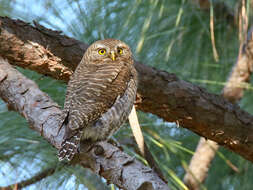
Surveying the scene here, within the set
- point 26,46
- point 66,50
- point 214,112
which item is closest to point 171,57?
point 214,112

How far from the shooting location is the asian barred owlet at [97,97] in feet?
7.70

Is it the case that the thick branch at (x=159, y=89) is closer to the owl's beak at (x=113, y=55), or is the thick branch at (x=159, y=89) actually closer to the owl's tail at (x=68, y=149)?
the owl's beak at (x=113, y=55)

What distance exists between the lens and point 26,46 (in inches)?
104

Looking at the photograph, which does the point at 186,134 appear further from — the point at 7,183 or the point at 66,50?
the point at 7,183

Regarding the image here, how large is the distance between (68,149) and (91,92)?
525mm

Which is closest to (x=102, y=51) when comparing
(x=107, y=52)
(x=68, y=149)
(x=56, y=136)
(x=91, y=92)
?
(x=107, y=52)

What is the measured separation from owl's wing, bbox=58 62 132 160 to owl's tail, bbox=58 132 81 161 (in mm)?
14

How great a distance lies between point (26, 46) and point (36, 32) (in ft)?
0.35

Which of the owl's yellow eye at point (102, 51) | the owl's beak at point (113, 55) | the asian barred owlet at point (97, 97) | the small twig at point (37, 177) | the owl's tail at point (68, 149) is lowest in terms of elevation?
the small twig at point (37, 177)

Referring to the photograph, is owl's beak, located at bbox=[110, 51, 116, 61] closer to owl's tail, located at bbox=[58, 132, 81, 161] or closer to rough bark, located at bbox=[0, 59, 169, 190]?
rough bark, located at bbox=[0, 59, 169, 190]

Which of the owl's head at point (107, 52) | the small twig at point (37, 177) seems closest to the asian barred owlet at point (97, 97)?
the owl's head at point (107, 52)

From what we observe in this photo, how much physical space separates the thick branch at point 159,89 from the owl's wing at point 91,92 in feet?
0.44

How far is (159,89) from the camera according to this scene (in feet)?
9.09

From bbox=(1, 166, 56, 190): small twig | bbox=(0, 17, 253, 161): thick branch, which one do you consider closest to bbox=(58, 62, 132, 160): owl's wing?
bbox=(0, 17, 253, 161): thick branch
